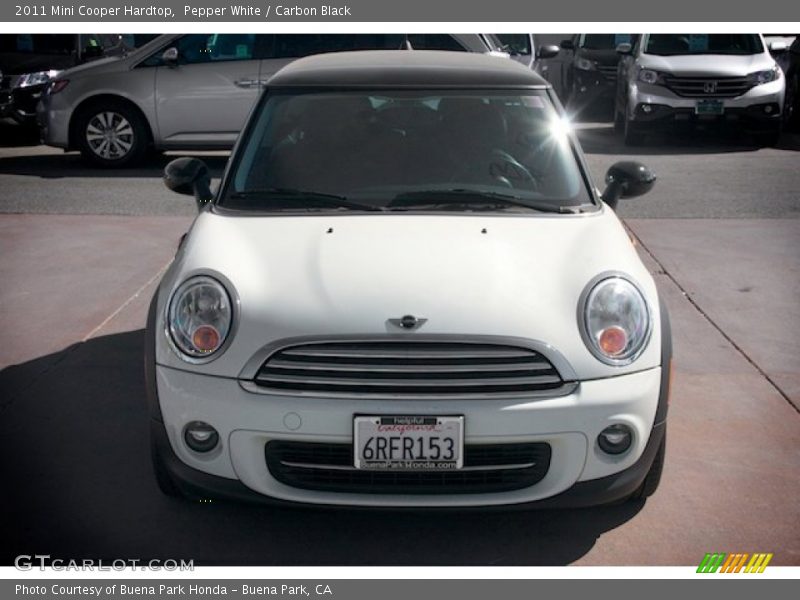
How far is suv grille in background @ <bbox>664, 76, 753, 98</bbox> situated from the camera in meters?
14.9

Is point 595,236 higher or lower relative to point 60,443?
higher

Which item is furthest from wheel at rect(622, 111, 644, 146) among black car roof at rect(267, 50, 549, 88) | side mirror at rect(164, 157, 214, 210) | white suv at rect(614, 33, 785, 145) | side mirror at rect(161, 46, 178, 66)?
side mirror at rect(164, 157, 214, 210)

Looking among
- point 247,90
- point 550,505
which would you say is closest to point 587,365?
point 550,505

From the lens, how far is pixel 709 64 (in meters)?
15.0

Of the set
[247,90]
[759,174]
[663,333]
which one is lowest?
[759,174]

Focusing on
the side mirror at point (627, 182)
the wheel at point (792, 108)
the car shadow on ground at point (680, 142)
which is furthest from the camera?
the wheel at point (792, 108)

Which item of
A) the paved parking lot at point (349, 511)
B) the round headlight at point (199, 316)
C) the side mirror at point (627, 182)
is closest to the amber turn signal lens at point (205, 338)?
the round headlight at point (199, 316)

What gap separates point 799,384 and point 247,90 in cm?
808

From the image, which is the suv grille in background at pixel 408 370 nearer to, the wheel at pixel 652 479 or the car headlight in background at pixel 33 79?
the wheel at pixel 652 479

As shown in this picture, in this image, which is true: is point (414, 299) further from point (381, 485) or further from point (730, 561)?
point (730, 561)

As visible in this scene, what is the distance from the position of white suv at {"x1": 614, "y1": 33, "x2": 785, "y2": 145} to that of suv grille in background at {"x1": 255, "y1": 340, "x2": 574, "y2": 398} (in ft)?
38.5

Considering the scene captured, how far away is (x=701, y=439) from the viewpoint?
204 inches

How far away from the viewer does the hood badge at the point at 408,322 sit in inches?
155

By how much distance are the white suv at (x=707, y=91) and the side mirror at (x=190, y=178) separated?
10419mm
